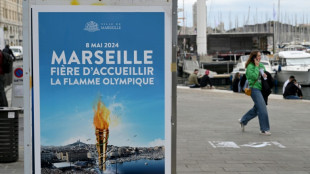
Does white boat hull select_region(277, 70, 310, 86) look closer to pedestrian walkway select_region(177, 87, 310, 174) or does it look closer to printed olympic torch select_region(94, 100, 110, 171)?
pedestrian walkway select_region(177, 87, 310, 174)

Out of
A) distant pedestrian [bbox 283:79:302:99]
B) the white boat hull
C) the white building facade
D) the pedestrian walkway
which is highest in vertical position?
the white building facade

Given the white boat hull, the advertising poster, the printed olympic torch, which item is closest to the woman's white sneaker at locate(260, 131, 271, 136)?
the advertising poster

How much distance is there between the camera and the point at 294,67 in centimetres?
4738

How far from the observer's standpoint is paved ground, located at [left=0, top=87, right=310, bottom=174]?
7531 mm

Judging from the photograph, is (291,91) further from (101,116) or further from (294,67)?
(294,67)

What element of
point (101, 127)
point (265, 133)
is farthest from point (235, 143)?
point (101, 127)

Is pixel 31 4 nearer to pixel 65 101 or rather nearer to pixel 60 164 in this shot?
pixel 65 101

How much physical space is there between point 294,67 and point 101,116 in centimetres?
4499

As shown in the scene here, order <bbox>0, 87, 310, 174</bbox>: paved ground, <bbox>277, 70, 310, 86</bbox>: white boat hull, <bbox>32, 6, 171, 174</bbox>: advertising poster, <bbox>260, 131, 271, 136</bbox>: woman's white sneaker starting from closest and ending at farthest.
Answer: <bbox>32, 6, 171, 174</bbox>: advertising poster < <bbox>0, 87, 310, 174</bbox>: paved ground < <bbox>260, 131, 271, 136</bbox>: woman's white sneaker < <bbox>277, 70, 310, 86</bbox>: white boat hull

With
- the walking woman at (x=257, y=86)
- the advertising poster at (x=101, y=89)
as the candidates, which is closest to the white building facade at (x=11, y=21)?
the walking woman at (x=257, y=86)

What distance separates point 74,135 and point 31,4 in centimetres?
109

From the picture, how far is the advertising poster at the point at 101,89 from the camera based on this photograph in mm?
4195

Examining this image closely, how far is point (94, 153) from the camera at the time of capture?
4.31 m

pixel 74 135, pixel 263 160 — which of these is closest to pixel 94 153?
pixel 74 135
